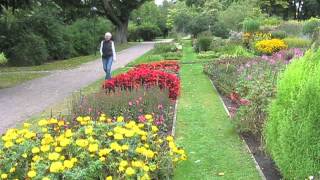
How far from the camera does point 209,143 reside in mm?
8445

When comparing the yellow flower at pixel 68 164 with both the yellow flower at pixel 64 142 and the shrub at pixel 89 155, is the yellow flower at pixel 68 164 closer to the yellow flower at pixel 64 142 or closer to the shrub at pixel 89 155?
the shrub at pixel 89 155

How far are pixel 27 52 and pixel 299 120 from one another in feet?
85.5

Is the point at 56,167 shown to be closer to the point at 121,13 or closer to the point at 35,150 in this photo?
the point at 35,150

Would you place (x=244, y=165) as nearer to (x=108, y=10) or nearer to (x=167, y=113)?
(x=167, y=113)

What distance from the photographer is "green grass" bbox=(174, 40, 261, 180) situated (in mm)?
6875

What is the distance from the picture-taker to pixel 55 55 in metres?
34.7

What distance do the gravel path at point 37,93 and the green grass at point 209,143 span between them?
3.50 m

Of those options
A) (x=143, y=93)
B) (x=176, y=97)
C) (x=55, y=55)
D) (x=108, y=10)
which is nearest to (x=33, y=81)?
(x=176, y=97)

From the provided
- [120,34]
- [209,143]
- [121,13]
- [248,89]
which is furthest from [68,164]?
[121,13]

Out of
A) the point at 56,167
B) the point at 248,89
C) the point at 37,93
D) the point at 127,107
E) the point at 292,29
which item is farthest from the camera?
the point at 292,29

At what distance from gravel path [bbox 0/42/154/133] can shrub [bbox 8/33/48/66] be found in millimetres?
6544

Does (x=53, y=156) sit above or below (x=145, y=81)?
above

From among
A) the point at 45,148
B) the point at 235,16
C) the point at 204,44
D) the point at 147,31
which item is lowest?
the point at 147,31

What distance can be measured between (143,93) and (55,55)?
2544 cm
